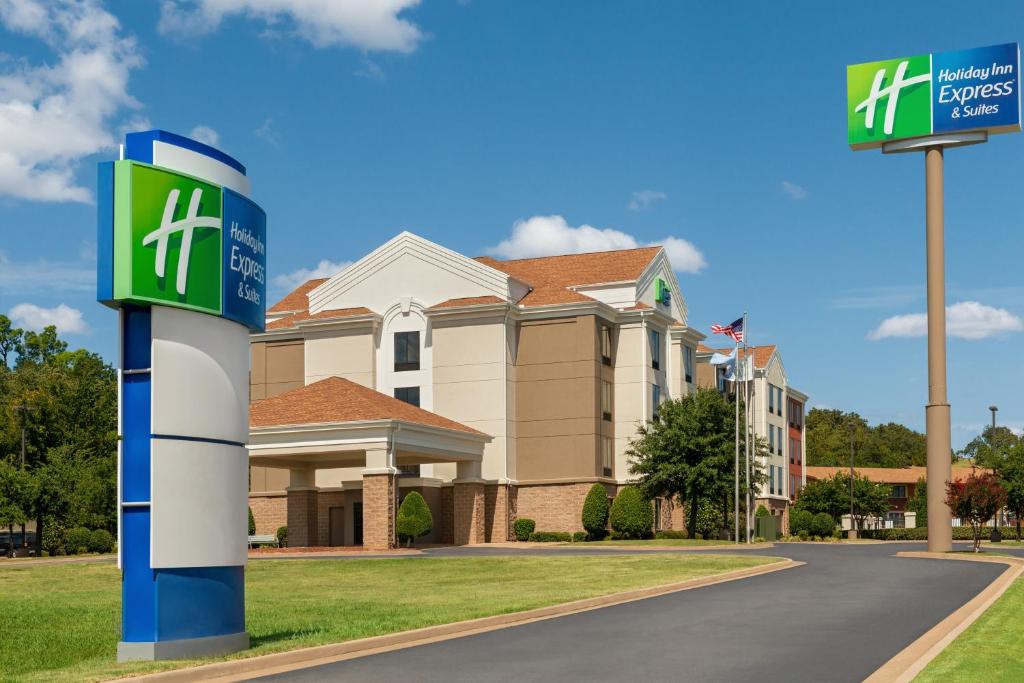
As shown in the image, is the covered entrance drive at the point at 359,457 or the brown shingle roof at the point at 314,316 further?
the brown shingle roof at the point at 314,316

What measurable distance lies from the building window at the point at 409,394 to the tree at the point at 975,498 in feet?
89.9

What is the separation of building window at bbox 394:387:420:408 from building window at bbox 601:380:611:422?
30.7 feet

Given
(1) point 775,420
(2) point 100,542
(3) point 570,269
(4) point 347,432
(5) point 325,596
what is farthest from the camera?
(1) point 775,420

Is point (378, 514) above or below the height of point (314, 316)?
below

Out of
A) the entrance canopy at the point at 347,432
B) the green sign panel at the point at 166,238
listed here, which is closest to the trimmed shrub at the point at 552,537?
the entrance canopy at the point at 347,432

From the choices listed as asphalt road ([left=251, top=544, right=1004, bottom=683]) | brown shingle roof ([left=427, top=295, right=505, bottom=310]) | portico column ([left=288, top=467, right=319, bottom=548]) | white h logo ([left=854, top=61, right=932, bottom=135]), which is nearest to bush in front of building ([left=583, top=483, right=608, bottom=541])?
brown shingle roof ([left=427, top=295, right=505, bottom=310])

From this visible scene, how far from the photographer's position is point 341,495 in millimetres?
59188

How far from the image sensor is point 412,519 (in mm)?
49938

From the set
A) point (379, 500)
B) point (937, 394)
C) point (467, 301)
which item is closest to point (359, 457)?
point (379, 500)

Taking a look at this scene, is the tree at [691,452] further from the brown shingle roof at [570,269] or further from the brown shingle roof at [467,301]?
the brown shingle roof at [467,301]

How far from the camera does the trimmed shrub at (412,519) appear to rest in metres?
49.8

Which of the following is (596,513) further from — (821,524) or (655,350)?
(821,524)

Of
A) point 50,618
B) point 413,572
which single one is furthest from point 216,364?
point 413,572

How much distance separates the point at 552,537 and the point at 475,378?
877 cm
